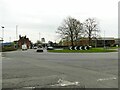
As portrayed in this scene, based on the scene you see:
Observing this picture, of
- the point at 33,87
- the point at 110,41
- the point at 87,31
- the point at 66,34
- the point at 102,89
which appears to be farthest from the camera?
the point at 110,41

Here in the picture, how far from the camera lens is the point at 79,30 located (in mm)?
82438

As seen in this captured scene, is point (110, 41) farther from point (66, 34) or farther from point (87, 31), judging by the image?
point (66, 34)

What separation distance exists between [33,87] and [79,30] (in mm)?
74255

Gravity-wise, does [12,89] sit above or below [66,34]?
below

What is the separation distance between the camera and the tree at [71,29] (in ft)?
266

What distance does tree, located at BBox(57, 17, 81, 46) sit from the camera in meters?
81.1

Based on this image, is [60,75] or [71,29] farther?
[71,29]

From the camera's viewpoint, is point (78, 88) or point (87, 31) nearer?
point (78, 88)

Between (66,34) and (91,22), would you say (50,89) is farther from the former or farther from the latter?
(91,22)

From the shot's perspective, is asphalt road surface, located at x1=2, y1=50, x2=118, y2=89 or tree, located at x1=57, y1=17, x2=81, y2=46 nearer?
asphalt road surface, located at x1=2, y1=50, x2=118, y2=89

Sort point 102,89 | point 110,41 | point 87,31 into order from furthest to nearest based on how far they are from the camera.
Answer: point 110,41 → point 87,31 → point 102,89

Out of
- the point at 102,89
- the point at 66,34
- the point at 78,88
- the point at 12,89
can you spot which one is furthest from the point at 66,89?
the point at 66,34

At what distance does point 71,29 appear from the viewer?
81.1 meters

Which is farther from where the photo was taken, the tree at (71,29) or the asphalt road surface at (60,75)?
the tree at (71,29)
